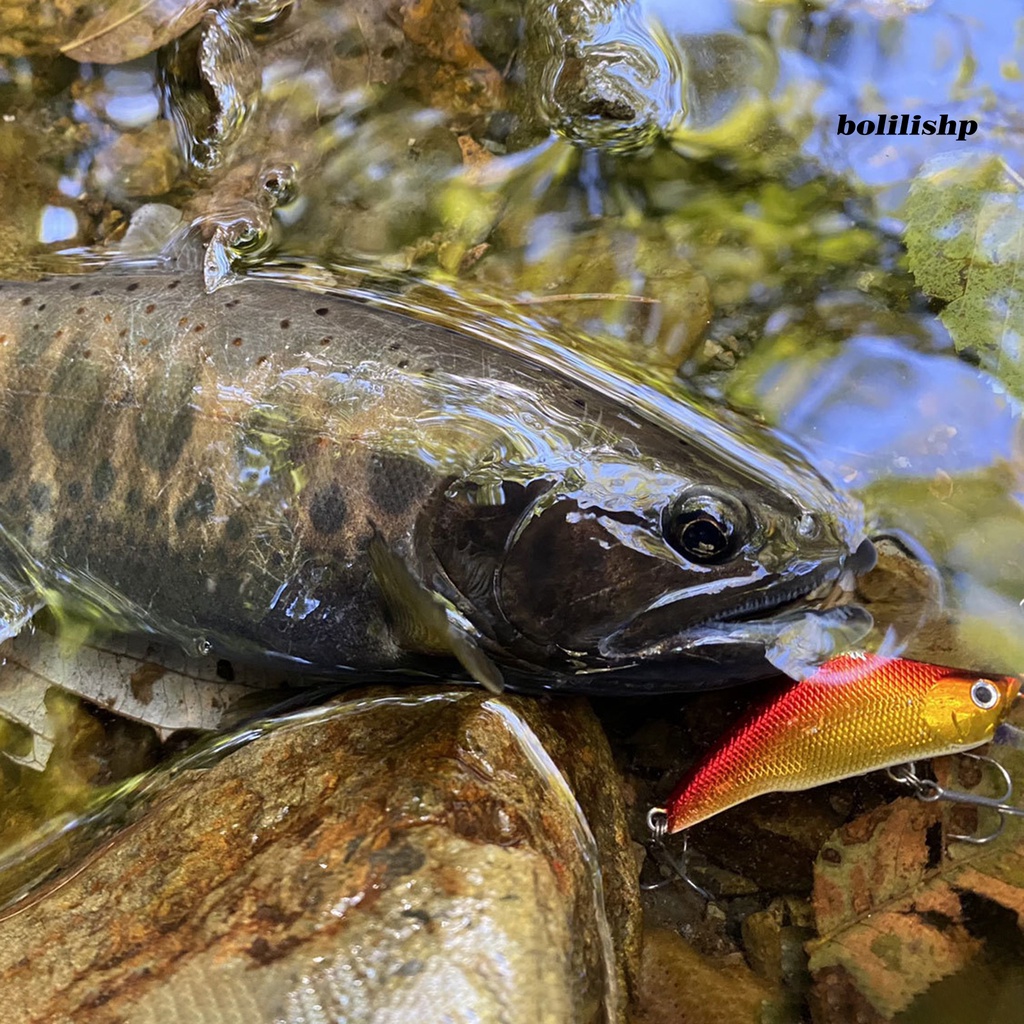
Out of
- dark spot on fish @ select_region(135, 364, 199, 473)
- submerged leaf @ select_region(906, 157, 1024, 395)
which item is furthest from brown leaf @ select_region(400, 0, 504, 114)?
submerged leaf @ select_region(906, 157, 1024, 395)

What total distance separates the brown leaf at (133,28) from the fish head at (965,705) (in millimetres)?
4003

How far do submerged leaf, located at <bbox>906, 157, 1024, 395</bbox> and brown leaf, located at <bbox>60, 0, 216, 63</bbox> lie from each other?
3.18 m

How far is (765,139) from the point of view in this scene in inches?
149

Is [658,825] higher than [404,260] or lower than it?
lower

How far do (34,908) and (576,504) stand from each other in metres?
2.24

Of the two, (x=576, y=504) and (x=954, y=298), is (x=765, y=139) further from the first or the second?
(x=576, y=504)

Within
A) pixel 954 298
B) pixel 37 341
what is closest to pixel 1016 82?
pixel 954 298

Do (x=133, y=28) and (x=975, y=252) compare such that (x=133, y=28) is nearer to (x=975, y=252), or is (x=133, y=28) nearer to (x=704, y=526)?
(x=704, y=526)

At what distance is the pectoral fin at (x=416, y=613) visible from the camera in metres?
2.85

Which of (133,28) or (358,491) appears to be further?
(133,28)

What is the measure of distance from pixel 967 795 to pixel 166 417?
3.15m

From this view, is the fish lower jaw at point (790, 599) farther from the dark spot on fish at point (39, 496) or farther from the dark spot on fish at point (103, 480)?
the dark spot on fish at point (39, 496)

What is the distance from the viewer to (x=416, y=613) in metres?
2.97

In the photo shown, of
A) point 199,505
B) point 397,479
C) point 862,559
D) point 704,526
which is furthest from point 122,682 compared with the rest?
point 862,559
